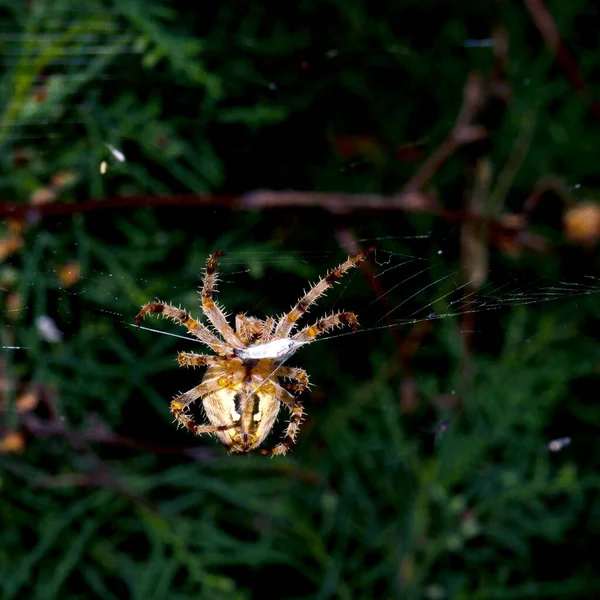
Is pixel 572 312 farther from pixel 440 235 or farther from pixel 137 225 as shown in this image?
pixel 137 225

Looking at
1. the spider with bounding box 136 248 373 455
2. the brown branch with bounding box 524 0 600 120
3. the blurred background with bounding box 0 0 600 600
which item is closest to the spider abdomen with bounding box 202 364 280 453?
the spider with bounding box 136 248 373 455

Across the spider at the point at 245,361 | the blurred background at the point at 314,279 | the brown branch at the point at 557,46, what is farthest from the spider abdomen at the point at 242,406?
the brown branch at the point at 557,46

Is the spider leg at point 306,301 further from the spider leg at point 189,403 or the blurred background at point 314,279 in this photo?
the blurred background at point 314,279

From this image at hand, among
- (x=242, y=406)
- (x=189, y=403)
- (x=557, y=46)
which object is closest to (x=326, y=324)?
(x=242, y=406)

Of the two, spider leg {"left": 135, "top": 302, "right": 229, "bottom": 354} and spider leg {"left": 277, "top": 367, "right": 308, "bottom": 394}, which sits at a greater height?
spider leg {"left": 135, "top": 302, "right": 229, "bottom": 354}

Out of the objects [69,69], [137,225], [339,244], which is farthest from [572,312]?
[69,69]

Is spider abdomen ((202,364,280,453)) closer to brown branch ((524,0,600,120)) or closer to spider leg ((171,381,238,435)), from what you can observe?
spider leg ((171,381,238,435))

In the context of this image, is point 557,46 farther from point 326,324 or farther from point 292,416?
point 292,416
